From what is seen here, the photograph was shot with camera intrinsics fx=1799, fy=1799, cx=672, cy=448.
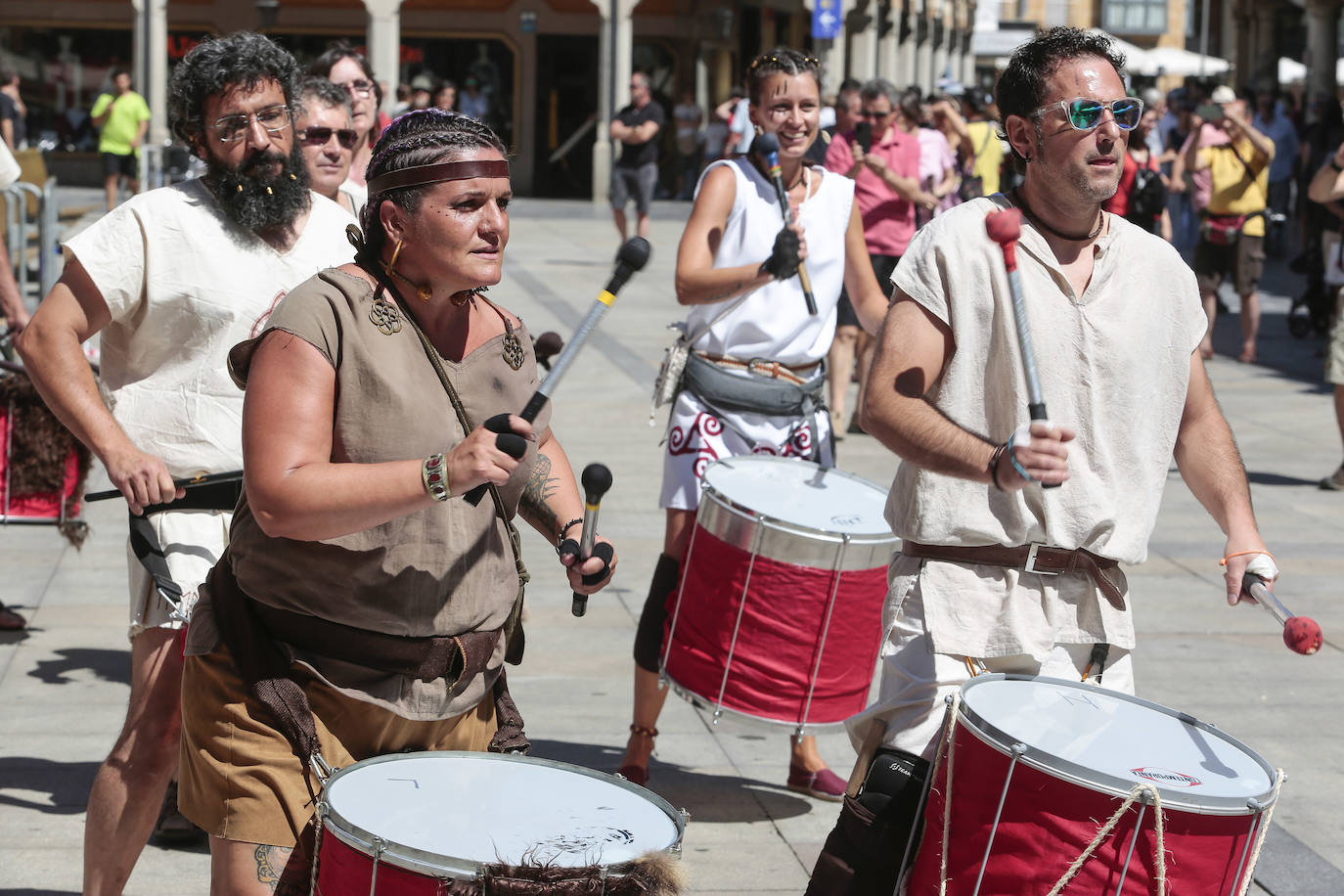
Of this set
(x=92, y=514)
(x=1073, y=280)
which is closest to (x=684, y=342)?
(x=1073, y=280)

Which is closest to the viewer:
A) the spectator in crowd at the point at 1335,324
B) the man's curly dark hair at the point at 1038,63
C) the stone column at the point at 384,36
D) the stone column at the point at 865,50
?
the man's curly dark hair at the point at 1038,63

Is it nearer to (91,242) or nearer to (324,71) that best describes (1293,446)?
(324,71)

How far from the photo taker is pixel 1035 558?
3037mm

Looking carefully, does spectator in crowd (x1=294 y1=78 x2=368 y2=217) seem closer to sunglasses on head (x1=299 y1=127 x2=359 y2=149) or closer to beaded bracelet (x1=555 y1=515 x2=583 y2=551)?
sunglasses on head (x1=299 y1=127 x2=359 y2=149)

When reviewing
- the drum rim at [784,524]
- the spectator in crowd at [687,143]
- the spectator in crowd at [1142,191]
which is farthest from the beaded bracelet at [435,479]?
the spectator in crowd at [687,143]

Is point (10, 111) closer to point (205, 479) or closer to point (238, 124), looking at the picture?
point (238, 124)

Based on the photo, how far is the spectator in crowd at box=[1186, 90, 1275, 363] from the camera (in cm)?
1282

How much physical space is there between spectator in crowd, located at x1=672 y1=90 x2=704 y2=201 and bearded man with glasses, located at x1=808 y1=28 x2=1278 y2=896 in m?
27.3

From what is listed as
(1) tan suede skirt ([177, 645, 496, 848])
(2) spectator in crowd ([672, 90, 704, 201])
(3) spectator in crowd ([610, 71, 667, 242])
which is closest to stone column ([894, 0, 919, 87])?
(2) spectator in crowd ([672, 90, 704, 201])

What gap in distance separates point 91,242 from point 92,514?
15.4 ft

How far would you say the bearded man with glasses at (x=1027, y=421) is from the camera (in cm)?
301

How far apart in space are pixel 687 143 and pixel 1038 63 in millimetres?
27584

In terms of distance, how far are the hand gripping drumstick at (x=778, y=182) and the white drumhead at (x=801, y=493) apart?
455mm

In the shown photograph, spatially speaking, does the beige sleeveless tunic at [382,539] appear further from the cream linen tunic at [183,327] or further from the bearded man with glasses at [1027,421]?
the cream linen tunic at [183,327]
